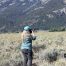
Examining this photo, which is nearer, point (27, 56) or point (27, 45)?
point (27, 45)

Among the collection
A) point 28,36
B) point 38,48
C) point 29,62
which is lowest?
point 38,48

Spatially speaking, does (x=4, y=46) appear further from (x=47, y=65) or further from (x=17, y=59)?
(x=47, y=65)

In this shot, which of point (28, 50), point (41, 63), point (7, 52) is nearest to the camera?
point (28, 50)

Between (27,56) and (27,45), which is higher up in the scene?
(27,45)

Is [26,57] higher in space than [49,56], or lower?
higher

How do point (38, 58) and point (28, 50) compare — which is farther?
point (38, 58)

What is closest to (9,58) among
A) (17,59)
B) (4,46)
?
(17,59)

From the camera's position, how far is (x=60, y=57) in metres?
16.0

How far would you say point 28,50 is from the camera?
12422 millimetres

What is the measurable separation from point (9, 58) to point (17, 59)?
365 millimetres

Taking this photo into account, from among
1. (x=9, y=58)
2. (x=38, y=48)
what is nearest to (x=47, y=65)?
(x=9, y=58)

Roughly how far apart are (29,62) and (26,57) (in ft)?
0.69

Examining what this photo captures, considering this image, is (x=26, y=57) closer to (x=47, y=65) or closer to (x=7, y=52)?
(x=47, y=65)

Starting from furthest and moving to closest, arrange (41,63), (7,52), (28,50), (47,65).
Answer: (7,52) → (41,63) → (47,65) → (28,50)
